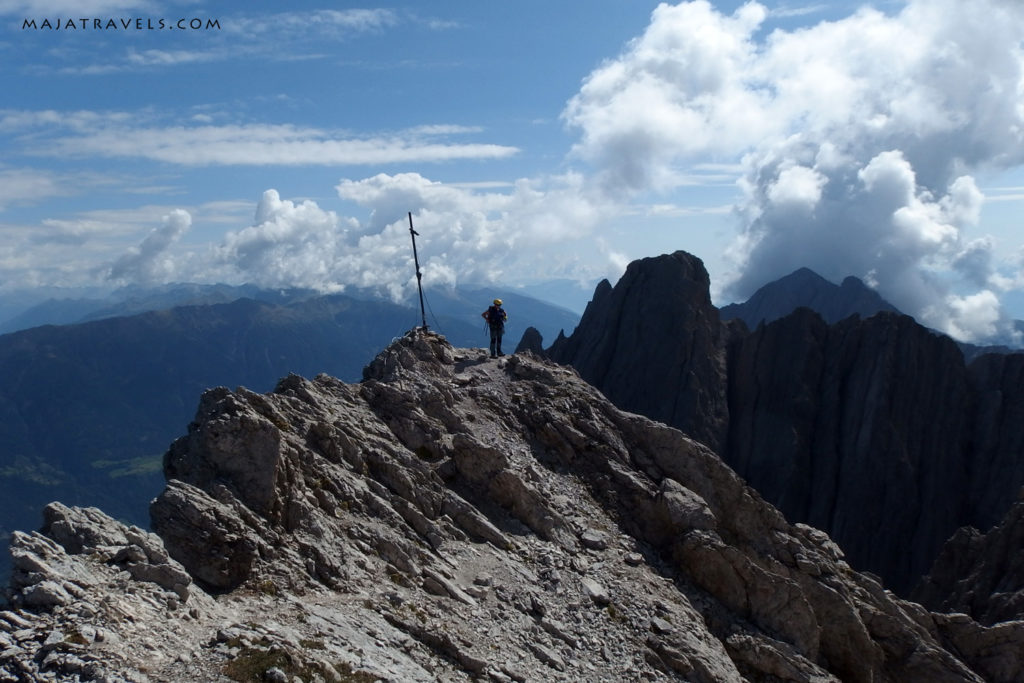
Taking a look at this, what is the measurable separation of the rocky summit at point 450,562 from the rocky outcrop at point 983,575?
13.0 meters

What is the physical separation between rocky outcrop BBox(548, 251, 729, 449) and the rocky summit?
66916 mm

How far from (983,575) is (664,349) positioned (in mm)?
58904

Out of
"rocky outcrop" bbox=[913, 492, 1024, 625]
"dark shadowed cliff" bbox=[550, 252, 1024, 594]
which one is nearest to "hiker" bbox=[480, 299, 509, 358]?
"rocky outcrop" bbox=[913, 492, 1024, 625]

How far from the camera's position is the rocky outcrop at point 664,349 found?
116 metres

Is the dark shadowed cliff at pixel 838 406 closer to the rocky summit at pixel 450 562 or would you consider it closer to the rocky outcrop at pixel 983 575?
the rocky outcrop at pixel 983 575

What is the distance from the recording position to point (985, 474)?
106 m

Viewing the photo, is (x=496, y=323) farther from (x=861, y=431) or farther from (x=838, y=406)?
(x=838, y=406)

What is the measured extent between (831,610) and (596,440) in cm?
1309

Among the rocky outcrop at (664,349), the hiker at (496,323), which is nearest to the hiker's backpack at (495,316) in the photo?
the hiker at (496,323)

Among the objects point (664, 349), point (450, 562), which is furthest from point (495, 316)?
point (664, 349)

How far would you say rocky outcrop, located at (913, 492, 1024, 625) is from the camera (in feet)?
190

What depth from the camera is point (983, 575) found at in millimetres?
65688

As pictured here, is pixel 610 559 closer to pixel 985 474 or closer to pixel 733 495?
pixel 733 495

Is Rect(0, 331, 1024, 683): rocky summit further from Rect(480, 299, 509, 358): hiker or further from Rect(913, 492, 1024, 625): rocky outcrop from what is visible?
Rect(913, 492, 1024, 625): rocky outcrop
